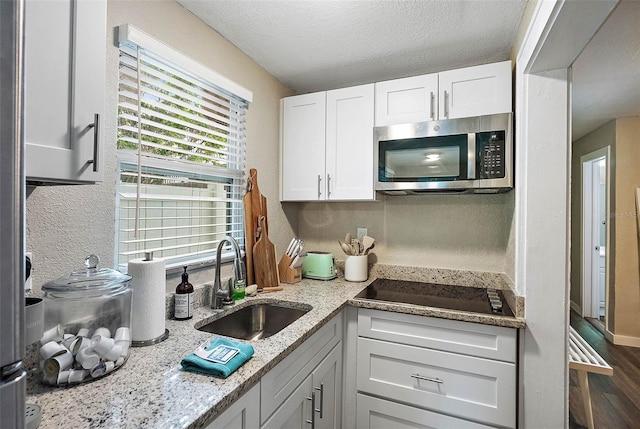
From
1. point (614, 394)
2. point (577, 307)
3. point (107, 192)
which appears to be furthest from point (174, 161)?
point (577, 307)

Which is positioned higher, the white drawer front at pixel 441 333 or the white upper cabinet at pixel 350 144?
the white upper cabinet at pixel 350 144

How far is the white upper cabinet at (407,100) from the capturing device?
1.90 m

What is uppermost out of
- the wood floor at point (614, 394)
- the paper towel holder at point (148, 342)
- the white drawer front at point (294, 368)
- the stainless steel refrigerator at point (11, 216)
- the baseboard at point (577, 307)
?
the stainless steel refrigerator at point (11, 216)

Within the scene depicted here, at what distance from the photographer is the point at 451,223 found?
220 centimetres

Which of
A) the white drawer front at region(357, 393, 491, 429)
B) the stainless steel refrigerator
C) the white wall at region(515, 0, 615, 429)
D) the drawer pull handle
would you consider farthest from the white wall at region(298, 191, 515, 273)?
the stainless steel refrigerator

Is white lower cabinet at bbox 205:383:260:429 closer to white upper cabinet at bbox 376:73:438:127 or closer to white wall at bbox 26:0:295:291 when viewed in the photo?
white wall at bbox 26:0:295:291

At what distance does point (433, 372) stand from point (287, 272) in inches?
39.9

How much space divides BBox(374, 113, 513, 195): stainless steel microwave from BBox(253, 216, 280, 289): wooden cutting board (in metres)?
0.76

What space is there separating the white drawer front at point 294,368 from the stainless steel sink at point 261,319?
0.59 feet

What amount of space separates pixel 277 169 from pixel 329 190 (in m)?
0.43

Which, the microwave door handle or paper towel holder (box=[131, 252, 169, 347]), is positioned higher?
the microwave door handle

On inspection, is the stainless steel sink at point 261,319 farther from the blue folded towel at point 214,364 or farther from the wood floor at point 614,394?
the wood floor at point 614,394

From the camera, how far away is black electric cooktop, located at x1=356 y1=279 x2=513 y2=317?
1.64 m

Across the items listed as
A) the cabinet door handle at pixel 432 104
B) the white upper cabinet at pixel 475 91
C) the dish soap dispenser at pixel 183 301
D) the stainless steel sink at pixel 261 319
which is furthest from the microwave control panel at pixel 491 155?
the dish soap dispenser at pixel 183 301
